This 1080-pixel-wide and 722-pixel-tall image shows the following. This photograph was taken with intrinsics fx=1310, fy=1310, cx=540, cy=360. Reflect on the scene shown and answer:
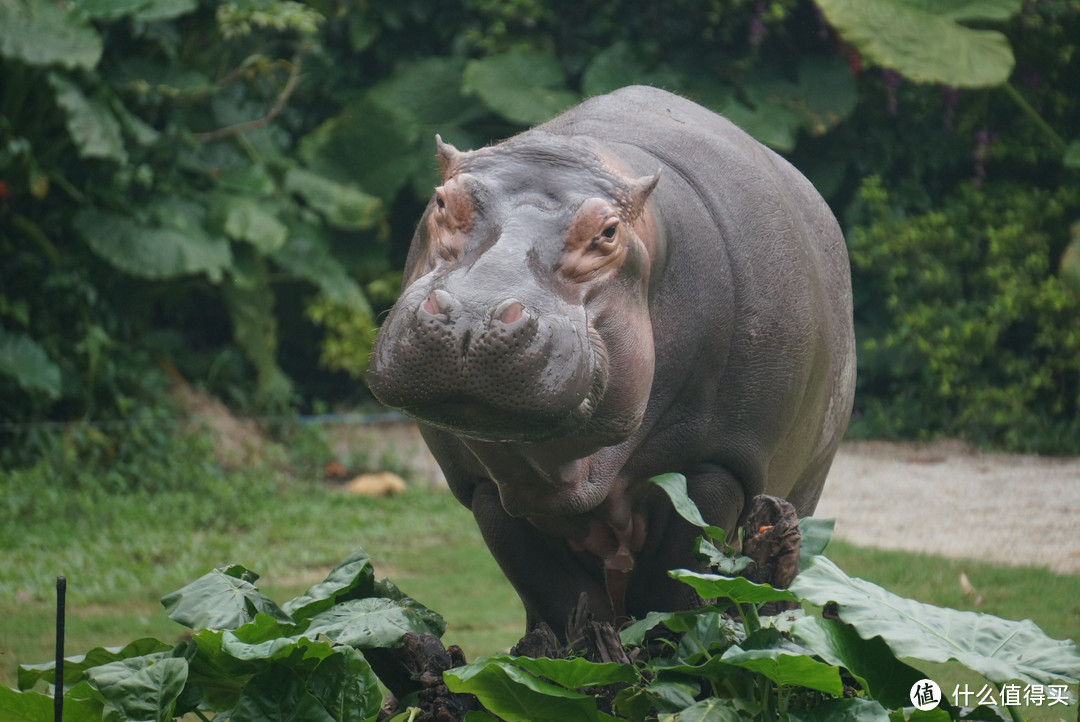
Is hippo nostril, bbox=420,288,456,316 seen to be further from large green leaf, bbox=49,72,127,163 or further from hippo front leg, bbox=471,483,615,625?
large green leaf, bbox=49,72,127,163

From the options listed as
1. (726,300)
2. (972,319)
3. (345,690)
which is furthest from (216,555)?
(972,319)

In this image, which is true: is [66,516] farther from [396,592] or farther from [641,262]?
[641,262]

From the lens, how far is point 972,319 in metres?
8.98

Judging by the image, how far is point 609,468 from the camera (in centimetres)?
292

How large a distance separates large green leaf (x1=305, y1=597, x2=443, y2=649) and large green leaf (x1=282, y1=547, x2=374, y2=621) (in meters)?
0.03

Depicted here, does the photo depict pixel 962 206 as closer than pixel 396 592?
No

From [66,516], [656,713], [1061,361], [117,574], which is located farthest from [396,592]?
[1061,361]

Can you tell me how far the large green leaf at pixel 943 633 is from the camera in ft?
8.06

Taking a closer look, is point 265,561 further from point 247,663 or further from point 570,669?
point 570,669

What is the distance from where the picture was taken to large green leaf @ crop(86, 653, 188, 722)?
8.82 ft

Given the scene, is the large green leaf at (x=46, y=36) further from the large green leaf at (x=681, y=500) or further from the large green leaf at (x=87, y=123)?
the large green leaf at (x=681, y=500)

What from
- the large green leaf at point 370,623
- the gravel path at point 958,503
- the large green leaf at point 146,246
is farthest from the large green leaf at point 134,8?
the large green leaf at point 370,623

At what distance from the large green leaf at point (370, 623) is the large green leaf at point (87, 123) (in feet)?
15.5

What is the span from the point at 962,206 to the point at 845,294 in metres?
5.94
